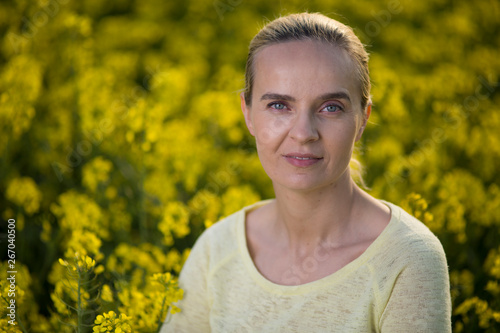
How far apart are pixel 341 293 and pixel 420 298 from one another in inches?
9.2

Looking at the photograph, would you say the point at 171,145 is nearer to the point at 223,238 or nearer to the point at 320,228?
the point at 223,238

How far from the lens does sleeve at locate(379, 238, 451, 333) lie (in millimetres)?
1392

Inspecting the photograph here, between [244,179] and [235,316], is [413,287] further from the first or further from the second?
[244,179]

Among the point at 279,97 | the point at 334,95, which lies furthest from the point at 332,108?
the point at 279,97

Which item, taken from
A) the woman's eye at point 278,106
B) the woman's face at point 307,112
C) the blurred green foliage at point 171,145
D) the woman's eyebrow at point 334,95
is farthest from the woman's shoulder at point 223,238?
the woman's eyebrow at point 334,95

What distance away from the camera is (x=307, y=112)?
1.46 m

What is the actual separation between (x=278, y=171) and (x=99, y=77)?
238cm

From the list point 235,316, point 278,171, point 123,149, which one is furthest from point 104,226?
point 278,171

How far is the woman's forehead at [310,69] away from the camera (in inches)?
57.2

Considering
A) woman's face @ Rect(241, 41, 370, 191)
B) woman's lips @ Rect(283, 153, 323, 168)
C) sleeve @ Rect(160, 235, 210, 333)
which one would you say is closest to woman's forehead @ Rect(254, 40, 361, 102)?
woman's face @ Rect(241, 41, 370, 191)

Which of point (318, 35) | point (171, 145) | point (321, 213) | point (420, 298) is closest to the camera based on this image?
point (420, 298)

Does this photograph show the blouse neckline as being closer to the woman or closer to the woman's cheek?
the woman

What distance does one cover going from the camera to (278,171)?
5.10 ft

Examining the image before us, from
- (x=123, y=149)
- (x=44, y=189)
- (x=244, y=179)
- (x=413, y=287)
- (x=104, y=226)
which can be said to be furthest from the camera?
(x=244, y=179)
